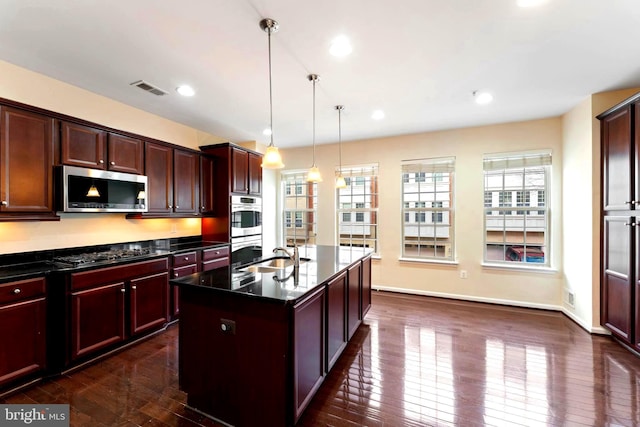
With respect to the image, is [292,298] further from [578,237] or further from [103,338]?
[578,237]

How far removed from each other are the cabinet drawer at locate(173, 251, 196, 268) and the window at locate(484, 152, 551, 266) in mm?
4424

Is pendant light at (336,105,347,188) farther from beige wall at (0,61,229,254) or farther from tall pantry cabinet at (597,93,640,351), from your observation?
tall pantry cabinet at (597,93,640,351)

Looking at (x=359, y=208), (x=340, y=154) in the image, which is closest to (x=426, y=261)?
(x=359, y=208)

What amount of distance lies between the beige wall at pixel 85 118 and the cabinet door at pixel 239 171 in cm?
87

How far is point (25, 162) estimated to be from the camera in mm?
2369

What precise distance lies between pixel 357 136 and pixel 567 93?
2.82m

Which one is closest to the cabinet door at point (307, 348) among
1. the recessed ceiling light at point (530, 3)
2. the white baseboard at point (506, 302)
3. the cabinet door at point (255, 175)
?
the recessed ceiling light at point (530, 3)

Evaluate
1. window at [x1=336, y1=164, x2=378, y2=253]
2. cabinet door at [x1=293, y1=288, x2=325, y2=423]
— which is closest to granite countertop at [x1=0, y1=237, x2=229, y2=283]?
cabinet door at [x1=293, y1=288, x2=325, y2=423]

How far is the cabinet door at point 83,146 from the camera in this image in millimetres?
2619

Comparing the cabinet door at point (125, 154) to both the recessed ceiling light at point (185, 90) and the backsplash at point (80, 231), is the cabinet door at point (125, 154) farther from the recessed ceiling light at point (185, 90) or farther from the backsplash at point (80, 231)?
the recessed ceiling light at point (185, 90)

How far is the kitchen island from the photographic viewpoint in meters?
1.63

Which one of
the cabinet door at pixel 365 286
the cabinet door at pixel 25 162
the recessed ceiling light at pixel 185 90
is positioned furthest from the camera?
the cabinet door at pixel 365 286

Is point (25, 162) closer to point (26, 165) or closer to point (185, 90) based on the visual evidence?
point (26, 165)

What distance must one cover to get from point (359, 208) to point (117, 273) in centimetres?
382
